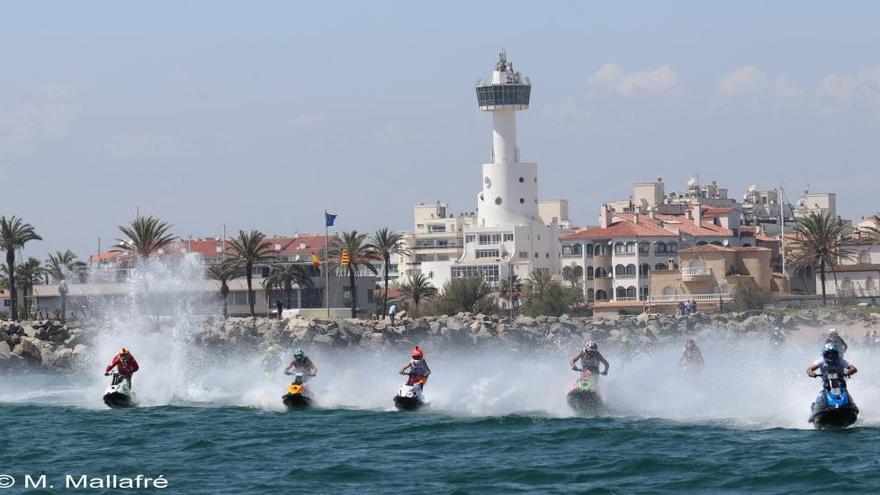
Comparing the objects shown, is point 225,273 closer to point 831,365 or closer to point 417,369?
point 417,369

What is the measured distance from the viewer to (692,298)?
407 ft

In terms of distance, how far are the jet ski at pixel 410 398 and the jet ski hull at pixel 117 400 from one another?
8615 mm

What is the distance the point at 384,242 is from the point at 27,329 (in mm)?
37215

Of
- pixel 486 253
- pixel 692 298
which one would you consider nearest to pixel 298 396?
pixel 692 298

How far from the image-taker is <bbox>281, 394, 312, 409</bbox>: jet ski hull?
42.0 metres

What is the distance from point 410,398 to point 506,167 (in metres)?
116

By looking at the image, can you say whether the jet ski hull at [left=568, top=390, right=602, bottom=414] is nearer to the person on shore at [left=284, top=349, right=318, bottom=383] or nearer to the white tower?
the person on shore at [left=284, top=349, right=318, bottom=383]

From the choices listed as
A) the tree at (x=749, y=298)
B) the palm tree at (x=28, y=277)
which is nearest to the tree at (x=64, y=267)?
the palm tree at (x=28, y=277)

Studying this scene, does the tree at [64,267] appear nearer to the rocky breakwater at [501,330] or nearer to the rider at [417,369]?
the rocky breakwater at [501,330]

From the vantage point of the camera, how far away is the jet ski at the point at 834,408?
32.0 metres

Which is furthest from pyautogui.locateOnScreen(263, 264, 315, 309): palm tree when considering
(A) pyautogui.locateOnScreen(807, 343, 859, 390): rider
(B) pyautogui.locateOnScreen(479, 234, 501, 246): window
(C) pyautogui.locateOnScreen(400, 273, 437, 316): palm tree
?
(A) pyautogui.locateOnScreen(807, 343, 859, 390): rider

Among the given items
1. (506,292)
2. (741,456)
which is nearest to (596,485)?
(741,456)

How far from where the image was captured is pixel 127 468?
A: 102ft

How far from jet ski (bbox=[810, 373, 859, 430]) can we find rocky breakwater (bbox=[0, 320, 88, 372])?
178 ft
